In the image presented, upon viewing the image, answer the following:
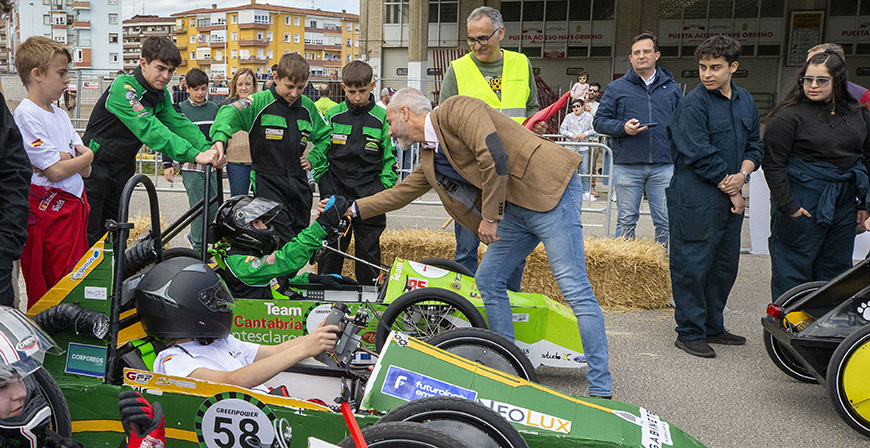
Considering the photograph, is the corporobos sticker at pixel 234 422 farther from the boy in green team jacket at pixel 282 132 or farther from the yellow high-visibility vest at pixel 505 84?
the yellow high-visibility vest at pixel 505 84

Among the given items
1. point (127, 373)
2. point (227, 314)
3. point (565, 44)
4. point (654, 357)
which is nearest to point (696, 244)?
point (654, 357)

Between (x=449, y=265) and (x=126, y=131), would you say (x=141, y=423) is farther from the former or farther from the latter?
(x=126, y=131)

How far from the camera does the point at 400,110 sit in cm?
381

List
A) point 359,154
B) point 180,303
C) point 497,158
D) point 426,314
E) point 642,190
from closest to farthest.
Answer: point 180,303 → point 497,158 → point 426,314 → point 359,154 → point 642,190

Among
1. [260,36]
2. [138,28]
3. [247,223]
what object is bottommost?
[247,223]

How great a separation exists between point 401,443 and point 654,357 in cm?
327

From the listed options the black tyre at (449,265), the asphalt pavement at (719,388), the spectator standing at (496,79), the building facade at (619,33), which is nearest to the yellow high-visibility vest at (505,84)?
the spectator standing at (496,79)

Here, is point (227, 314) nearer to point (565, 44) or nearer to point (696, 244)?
point (696, 244)

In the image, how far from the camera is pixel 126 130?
201 inches

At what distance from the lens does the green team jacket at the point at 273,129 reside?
555 cm

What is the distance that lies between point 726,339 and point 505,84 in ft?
7.81

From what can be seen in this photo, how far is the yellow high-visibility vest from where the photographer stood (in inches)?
213

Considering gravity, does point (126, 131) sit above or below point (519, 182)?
Result: above

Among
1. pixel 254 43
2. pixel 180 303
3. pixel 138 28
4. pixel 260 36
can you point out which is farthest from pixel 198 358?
pixel 138 28
